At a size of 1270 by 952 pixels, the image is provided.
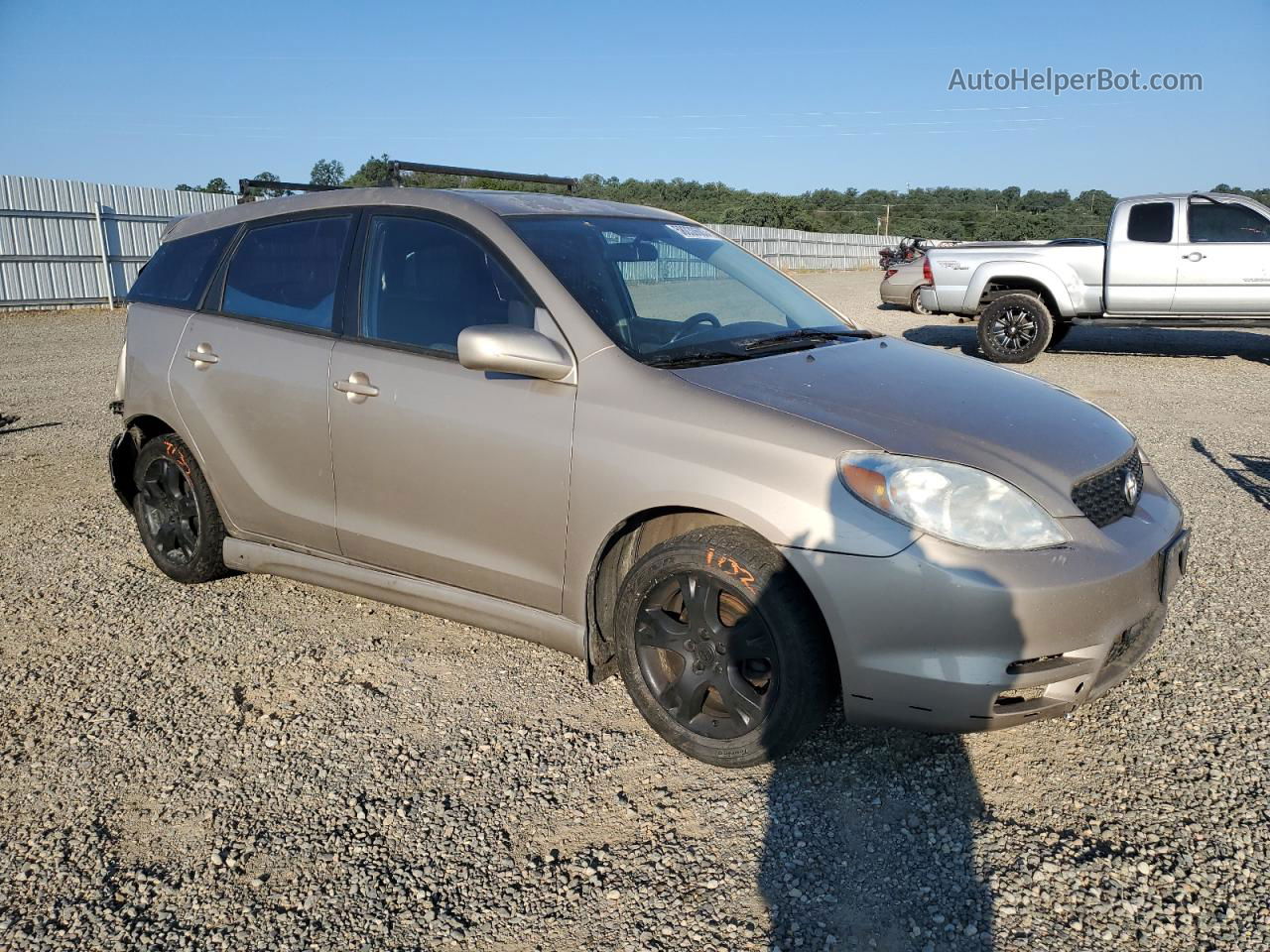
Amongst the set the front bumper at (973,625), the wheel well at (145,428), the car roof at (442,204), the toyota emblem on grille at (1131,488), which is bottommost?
the front bumper at (973,625)

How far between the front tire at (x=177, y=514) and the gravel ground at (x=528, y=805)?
8.3 inches

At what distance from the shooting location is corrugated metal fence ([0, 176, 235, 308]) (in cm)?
1925

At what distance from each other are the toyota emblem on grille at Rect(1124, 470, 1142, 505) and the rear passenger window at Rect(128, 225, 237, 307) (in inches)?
152

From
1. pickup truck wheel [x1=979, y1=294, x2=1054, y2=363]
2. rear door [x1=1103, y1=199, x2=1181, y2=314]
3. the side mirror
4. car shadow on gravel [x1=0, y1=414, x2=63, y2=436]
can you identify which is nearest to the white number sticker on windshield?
the side mirror

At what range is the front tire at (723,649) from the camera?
2.89 meters

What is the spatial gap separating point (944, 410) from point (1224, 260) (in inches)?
437

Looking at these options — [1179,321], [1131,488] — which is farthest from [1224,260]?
[1131,488]

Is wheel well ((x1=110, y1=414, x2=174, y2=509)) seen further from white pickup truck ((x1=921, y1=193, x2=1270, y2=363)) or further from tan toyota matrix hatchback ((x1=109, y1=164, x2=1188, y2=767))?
white pickup truck ((x1=921, y1=193, x2=1270, y2=363))

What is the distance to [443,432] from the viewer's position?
356 cm

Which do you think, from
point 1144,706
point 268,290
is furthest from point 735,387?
point 268,290

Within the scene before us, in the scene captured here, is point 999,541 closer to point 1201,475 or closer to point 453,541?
point 453,541

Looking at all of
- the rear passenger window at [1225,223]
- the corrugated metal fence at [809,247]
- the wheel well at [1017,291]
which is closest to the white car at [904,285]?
the wheel well at [1017,291]

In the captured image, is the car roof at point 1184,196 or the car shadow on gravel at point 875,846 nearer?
the car shadow on gravel at point 875,846

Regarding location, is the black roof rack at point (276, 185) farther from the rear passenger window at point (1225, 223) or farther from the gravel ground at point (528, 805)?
the rear passenger window at point (1225, 223)
